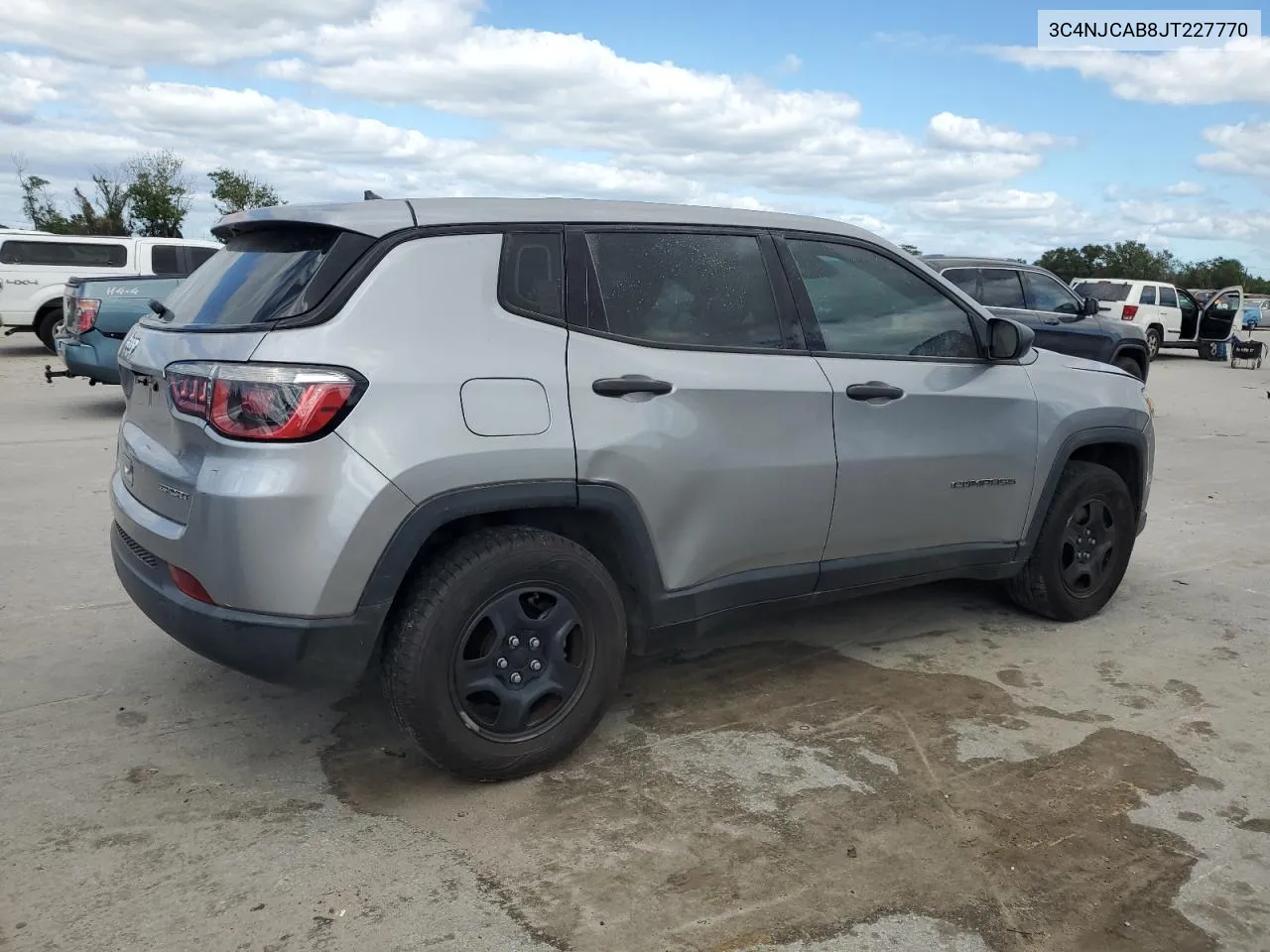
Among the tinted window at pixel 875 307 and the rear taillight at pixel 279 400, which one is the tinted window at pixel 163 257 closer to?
the tinted window at pixel 875 307

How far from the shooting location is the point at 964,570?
4.68 metres

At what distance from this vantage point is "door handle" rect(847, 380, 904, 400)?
→ 4105 mm

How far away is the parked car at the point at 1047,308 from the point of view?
38.9ft

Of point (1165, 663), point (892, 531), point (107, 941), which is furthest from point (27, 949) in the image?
point (1165, 663)

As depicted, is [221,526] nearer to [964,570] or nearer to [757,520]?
[757,520]

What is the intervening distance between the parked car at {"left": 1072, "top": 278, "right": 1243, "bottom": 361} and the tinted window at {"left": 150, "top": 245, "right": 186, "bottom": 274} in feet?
55.9

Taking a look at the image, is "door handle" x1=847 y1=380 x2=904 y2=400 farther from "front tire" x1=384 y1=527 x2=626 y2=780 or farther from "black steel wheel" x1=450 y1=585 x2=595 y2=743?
"black steel wheel" x1=450 y1=585 x2=595 y2=743

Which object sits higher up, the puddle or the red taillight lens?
the red taillight lens

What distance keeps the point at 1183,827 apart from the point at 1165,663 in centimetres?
155

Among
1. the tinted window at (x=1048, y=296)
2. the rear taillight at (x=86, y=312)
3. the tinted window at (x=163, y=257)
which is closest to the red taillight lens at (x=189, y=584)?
the rear taillight at (x=86, y=312)

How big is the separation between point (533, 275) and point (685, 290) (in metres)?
0.60

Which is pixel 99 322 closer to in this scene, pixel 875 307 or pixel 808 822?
pixel 875 307

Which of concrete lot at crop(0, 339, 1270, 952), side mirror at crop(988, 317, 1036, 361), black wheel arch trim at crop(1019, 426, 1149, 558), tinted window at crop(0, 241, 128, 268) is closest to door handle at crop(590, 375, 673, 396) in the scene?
concrete lot at crop(0, 339, 1270, 952)

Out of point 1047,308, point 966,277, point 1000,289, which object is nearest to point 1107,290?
point 1047,308
